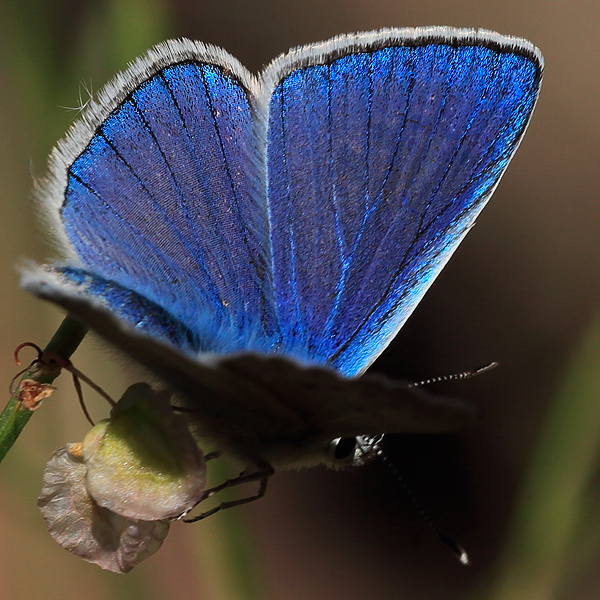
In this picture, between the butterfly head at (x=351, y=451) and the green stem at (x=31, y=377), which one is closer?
the green stem at (x=31, y=377)

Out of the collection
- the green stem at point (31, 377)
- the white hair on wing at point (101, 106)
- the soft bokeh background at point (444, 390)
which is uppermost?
the white hair on wing at point (101, 106)

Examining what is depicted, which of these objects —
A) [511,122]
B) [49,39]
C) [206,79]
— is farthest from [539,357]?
[49,39]

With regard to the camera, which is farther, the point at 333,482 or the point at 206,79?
the point at 333,482

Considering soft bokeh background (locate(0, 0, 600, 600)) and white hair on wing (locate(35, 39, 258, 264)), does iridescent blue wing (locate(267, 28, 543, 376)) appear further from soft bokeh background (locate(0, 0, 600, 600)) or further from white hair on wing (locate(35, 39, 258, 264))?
soft bokeh background (locate(0, 0, 600, 600))

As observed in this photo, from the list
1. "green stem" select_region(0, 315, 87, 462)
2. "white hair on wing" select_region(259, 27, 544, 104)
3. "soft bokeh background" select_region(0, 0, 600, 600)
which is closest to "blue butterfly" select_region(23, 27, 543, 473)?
"white hair on wing" select_region(259, 27, 544, 104)

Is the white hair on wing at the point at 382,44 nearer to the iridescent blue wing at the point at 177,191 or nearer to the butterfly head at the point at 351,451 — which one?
the iridescent blue wing at the point at 177,191

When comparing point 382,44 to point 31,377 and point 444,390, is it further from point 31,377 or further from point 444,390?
point 444,390

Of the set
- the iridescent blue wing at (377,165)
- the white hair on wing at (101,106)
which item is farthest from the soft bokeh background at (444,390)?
the iridescent blue wing at (377,165)

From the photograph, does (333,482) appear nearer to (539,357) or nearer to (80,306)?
(539,357)

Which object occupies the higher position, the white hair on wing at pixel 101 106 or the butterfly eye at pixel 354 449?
the white hair on wing at pixel 101 106
